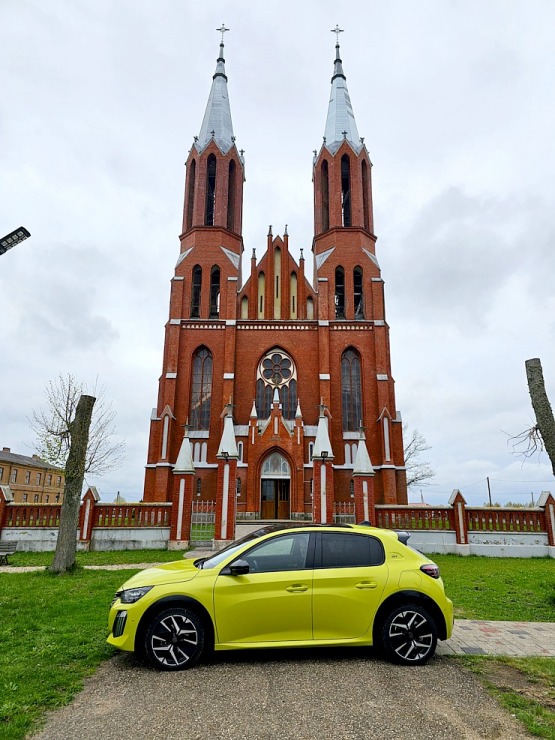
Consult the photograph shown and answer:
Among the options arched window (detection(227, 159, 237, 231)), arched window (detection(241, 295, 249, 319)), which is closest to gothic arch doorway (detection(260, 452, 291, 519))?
arched window (detection(241, 295, 249, 319))

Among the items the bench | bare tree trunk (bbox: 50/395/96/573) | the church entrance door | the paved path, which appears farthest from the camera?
the church entrance door

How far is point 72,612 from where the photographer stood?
7.29 m

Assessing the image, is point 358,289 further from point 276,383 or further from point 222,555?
point 222,555

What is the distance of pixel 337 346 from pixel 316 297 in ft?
11.5

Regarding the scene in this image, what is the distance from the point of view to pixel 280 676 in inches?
183

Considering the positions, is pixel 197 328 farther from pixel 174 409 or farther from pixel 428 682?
pixel 428 682

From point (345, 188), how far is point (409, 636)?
3215cm

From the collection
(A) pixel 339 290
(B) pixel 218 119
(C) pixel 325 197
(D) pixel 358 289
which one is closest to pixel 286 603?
(A) pixel 339 290

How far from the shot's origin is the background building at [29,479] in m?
49.9

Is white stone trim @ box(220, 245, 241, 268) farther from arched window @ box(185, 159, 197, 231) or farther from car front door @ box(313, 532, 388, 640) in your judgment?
car front door @ box(313, 532, 388, 640)

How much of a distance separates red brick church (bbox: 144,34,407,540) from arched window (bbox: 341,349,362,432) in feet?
0.19

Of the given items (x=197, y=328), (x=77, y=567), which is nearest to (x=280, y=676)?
(x=77, y=567)

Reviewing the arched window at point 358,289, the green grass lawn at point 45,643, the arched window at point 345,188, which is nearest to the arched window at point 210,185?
the arched window at point 345,188

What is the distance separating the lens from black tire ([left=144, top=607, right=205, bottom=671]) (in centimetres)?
485
